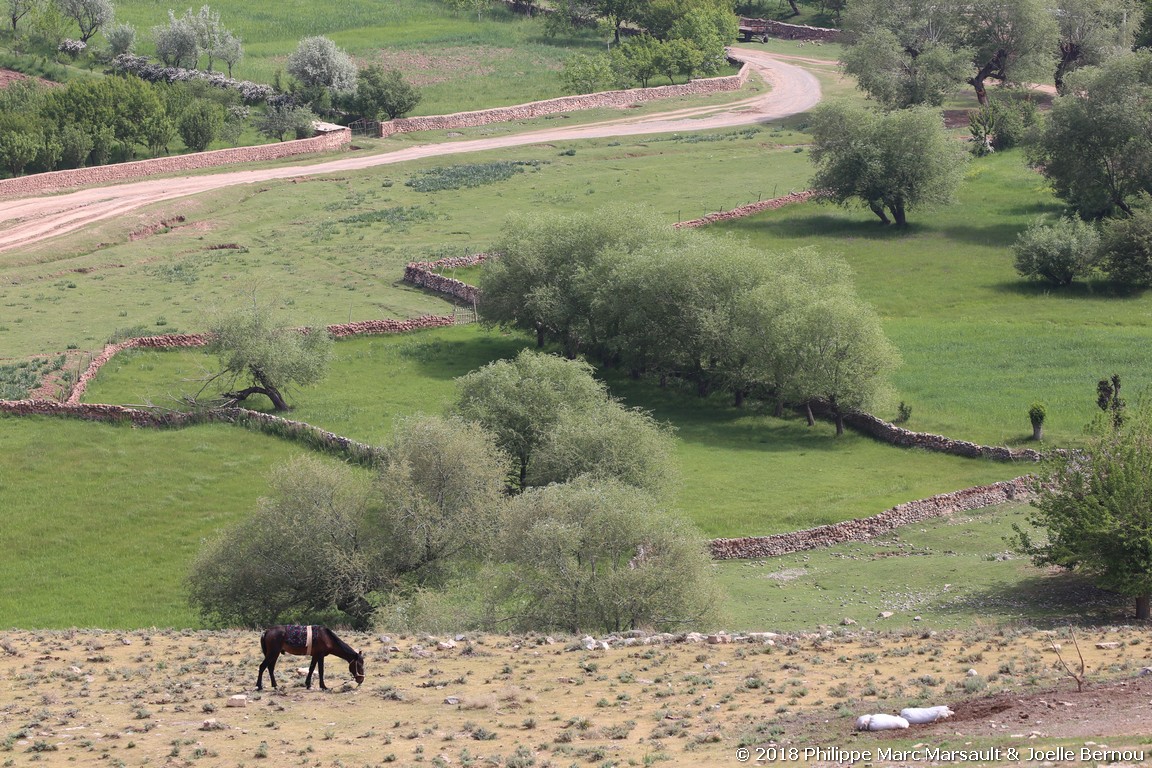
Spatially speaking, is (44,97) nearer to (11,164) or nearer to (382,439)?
(11,164)

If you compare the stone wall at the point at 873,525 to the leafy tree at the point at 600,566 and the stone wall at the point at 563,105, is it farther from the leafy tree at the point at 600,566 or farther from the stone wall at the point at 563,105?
the stone wall at the point at 563,105

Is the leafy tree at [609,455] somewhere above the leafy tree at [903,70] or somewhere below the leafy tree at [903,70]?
below

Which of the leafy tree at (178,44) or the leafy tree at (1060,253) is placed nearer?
the leafy tree at (1060,253)

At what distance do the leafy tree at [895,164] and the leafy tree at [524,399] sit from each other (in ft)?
121

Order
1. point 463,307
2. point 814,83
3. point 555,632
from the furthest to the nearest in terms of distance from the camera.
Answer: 1. point 814,83
2. point 463,307
3. point 555,632

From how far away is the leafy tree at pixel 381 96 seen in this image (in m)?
120

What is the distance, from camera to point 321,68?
123812mm

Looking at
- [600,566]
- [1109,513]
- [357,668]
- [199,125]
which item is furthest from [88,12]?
[357,668]

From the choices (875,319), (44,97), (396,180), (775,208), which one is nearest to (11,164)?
(44,97)

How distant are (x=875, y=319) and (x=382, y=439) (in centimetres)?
2127

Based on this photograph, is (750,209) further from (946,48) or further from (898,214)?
(946,48)

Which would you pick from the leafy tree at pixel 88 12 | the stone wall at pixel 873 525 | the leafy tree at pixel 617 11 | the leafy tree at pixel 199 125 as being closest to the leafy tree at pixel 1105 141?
the stone wall at pixel 873 525

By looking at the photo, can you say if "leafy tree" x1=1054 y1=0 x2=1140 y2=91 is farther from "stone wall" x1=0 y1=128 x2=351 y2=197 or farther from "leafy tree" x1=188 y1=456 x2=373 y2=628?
"leafy tree" x1=188 y1=456 x2=373 y2=628

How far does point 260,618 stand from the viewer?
135ft
